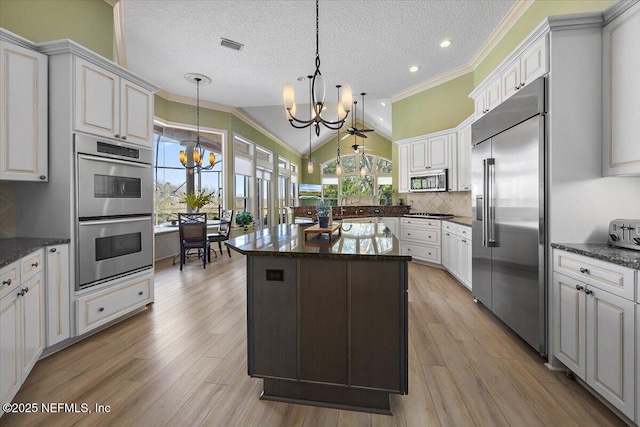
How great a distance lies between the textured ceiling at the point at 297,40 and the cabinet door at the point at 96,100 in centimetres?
128

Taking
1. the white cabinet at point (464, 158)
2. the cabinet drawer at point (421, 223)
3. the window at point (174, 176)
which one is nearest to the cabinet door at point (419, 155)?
the white cabinet at point (464, 158)

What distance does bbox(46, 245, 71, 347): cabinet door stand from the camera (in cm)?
219

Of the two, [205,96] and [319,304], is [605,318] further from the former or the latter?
[205,96]

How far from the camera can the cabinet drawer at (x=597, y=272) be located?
4.83ft

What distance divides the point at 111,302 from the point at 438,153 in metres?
4.90

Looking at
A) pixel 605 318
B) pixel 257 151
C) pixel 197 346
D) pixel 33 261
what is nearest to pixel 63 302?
pixel 33 261

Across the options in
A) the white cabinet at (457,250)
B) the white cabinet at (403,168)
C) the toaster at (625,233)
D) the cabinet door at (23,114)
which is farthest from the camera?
the white cabinet at (403,168)

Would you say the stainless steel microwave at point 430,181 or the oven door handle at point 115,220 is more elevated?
the stainless steel microwave at point 430,181

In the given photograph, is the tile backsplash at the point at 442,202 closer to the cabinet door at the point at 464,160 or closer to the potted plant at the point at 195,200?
the cabinet door at the point at 464,160

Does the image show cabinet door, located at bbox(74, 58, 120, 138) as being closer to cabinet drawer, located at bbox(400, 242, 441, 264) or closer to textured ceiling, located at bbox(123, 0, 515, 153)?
textured ceiling, located at bbox(123, 0, 515, 153)

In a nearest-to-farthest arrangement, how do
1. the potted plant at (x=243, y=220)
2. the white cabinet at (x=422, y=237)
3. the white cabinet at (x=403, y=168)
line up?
the white cabinet at (x=422, y=237) < the white cabinet at (x=403, y=168) < the potted plant at (x=243, y=220)

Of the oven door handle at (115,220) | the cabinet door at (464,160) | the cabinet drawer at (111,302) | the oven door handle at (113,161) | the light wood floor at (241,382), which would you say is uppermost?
the cabinet door at (464,160)

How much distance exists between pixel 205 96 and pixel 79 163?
4.28 metres

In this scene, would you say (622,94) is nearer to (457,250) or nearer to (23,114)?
(457,250)
